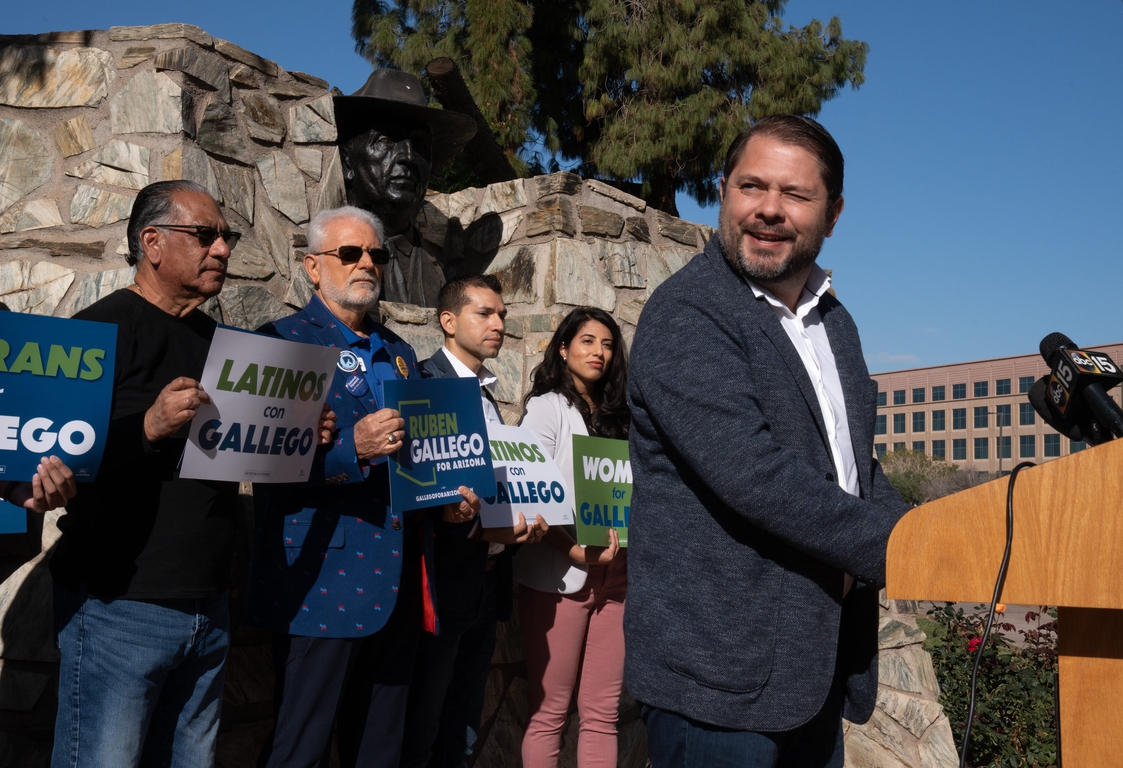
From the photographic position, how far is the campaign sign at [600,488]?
389 cm

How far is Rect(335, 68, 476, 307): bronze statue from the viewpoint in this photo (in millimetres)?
5215

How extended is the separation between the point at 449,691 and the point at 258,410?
5.61 feet

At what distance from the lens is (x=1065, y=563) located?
1.35 metres

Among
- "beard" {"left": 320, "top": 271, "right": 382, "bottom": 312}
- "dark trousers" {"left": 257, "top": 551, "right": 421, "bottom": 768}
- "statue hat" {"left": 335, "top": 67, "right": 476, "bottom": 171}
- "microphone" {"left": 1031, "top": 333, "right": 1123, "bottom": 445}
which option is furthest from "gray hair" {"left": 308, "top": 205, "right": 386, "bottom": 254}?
"microphone" {"left": 1031, "top": 333, "right": 1123, "bottom": 445}

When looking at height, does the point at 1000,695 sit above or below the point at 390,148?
below

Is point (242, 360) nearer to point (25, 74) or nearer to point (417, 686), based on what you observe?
point (417, 686)

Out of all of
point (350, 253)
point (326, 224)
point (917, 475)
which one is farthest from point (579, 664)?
point (917, 475)

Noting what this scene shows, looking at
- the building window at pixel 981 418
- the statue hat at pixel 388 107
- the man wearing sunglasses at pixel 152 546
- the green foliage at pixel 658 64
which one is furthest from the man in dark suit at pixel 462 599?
the building window at pixel 981 418

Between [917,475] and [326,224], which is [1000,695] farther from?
[917,475]

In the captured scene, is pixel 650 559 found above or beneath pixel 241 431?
beneath

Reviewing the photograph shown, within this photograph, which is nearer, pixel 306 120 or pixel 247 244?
pixel 247 244

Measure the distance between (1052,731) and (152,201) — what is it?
22.0 ft

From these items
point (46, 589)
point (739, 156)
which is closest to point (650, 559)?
point (739, 156)

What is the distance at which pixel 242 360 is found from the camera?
2570 mm
